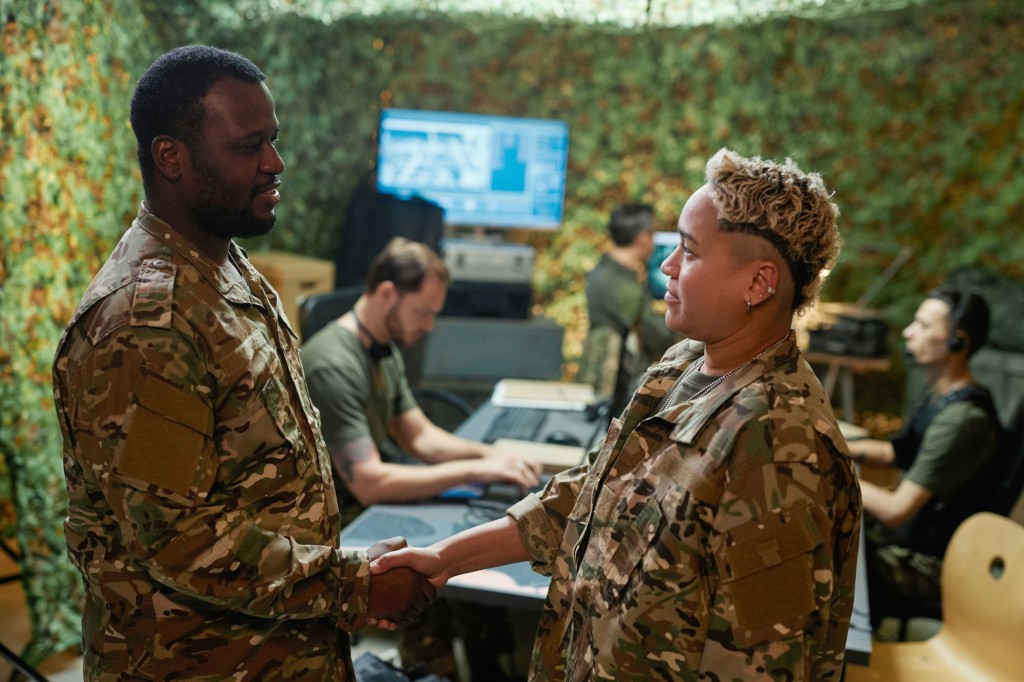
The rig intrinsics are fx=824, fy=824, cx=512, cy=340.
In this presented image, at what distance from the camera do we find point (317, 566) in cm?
129

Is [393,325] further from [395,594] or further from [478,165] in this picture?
[478,165]

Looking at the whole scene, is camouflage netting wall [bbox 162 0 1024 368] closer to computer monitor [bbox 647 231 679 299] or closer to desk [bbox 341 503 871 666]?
computer monitor [bbox 647 231 679 299]

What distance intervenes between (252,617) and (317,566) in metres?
0.13

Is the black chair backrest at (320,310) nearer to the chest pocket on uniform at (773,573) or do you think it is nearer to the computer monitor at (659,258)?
the chest pocket on uniform at (773,573)

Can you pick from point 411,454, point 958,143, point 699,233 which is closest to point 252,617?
point 699,233

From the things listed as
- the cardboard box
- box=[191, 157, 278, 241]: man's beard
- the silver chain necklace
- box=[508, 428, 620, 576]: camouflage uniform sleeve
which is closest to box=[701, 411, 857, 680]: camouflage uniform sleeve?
the silver chain necklace

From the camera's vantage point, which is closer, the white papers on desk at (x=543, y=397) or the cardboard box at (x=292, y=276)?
the white papers on desk at (x=543, y=397)

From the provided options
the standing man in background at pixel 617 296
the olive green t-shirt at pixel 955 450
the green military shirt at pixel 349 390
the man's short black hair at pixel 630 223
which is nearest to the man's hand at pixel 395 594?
the green military shirt at pixel 349 390

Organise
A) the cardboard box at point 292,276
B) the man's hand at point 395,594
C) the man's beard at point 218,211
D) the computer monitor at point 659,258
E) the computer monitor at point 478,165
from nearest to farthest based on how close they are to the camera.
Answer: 1. the man's beard at point 218,211
2. the man's hand at point 395,594
3. the cardboard box at point 292,276
4. the computer monitor at point 659,258
5. the computer monitor at point 478,165

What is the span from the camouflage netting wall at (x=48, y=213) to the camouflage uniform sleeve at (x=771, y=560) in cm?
220

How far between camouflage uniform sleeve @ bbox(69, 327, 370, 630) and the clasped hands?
19cm

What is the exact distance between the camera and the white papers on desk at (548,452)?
2336 mm

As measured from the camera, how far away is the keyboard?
278 centimetres

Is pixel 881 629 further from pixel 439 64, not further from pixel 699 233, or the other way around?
pixel 439 64
